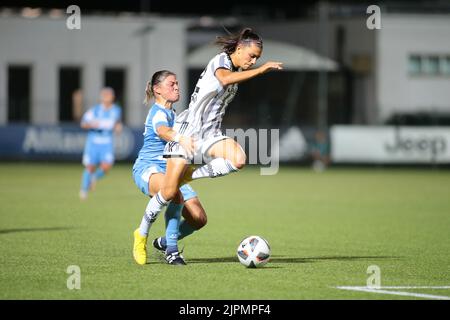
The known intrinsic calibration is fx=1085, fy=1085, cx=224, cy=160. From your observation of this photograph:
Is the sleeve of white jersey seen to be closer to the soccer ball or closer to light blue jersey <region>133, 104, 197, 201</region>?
light blue jersey <region>133, 104, 197, 201</region>

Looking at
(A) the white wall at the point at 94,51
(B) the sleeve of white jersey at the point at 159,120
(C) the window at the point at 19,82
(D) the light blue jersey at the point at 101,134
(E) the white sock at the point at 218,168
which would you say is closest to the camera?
(E) the white sock at the point at 218,168

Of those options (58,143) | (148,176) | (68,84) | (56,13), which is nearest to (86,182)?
(148,176)

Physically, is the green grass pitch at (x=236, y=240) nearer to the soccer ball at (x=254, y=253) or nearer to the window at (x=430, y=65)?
the soccer ball at (x=254, y=253)

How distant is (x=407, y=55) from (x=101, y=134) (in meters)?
26.7

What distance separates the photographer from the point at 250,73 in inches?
399

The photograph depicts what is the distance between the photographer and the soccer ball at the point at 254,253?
35.6ft

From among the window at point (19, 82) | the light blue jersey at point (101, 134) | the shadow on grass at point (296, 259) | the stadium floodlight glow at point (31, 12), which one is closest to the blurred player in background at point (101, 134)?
the light blue jersey at point (101, 134)

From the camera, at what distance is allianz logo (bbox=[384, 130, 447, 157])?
37000 millimetres

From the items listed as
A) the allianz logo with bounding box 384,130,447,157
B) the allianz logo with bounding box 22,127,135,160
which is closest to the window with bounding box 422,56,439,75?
the allianz logo with bounding box 384,130,447,157

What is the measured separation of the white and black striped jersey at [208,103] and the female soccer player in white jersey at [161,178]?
0.86 feet

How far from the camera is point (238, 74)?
10328 millimetres

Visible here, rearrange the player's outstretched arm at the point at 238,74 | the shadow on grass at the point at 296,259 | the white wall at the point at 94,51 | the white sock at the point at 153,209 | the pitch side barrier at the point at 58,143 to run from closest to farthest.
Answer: the player's outstretched arm at the point at 238,74 < the white sock at the point at 153,209 < the shadow on grass at the point at 296,259 < the pitch side barrier at the point at 58,143 < the white wall at the point at 94,51

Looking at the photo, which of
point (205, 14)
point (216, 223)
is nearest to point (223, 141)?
point (216, 223)

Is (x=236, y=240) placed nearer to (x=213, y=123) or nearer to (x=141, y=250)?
(x=141, y=250)
